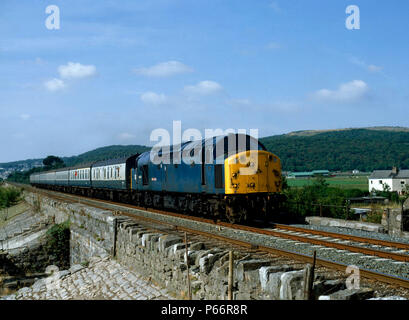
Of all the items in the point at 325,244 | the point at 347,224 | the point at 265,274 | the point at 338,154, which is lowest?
the point at 347,224

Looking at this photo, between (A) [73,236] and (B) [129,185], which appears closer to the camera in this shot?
(A) [73,236]

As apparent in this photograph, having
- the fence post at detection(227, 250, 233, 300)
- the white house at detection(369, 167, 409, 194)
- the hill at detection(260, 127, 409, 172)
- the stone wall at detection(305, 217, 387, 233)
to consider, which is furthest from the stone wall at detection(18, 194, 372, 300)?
the hill at detection(260, 127, 409, 172)

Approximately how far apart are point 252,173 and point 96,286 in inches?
274

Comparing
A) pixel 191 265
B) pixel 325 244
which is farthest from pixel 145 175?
pixel 191 265

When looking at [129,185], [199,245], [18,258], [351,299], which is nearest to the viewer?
[351,299]

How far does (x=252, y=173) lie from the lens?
15.6 metres

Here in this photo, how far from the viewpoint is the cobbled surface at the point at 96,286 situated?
11086 mm

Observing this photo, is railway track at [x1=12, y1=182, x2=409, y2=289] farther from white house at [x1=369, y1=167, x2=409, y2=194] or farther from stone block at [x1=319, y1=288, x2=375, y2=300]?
white house at [x1=369, y1=167, x2=409, y2=194]

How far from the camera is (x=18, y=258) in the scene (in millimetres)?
22703

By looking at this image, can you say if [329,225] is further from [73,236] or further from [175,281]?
[73,236]

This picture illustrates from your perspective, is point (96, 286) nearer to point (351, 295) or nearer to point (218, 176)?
point (218, 176)

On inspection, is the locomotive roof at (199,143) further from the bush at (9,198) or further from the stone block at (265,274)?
the bush at (9,198)
